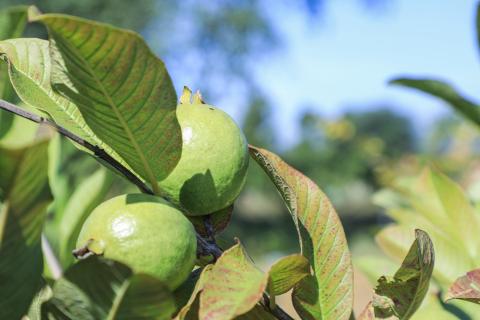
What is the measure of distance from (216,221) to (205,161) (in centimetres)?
11

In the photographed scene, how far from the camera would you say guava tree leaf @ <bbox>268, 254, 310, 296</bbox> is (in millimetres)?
571

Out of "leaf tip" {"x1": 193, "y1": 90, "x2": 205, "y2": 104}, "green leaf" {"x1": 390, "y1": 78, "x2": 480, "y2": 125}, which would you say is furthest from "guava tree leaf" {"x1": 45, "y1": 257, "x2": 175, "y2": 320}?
"green leaf" {"x1": 390, "y1": 78, "x2": 480, "y2": 125}

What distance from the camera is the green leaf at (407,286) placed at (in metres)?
0.61

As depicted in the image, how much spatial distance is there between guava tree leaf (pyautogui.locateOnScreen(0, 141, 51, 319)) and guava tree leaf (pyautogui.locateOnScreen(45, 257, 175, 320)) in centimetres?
3

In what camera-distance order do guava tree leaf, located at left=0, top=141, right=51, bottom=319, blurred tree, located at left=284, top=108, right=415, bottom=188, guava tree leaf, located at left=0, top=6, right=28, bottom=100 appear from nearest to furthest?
guava tree leaf, located at left=0, top=141, right=51, bottom=319, guava tree leaf, located at left=0, top=6, right=28, bottom=100, blurred tree, located at left=284, top=108, right=415, bottom=188

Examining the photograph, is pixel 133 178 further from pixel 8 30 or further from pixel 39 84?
pixel 8 30

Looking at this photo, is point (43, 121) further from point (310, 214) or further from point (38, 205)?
point (310, 214)

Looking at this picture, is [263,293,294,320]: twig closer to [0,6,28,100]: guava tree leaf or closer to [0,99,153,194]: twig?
[0,99,153,194]: twig

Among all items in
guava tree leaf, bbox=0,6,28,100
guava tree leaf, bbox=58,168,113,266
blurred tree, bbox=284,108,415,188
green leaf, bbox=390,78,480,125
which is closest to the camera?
guava tree leaf, bbox=0,6,28,100

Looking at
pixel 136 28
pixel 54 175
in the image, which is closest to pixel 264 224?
pixel 136 28

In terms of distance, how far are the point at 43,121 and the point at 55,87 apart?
1.5 inches

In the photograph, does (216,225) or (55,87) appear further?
(216,225)

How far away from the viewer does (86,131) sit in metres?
0.64

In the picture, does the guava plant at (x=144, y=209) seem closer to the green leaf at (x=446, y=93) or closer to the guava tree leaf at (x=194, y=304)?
the guava tree leaf at (x=194, y=304)
